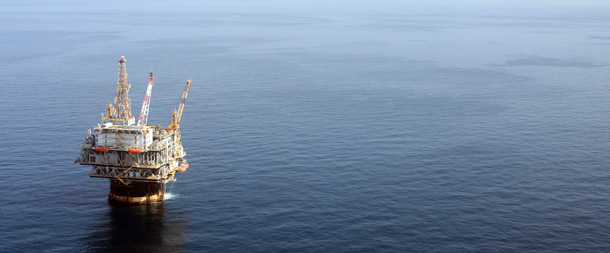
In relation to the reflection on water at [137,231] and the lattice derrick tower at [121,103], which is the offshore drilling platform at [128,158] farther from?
the reflection on water at [137,231]

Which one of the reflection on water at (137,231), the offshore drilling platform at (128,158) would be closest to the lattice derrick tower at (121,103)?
the offshore drilling platform at (128,158)

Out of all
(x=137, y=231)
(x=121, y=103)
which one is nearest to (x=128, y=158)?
(x=121, y=103)

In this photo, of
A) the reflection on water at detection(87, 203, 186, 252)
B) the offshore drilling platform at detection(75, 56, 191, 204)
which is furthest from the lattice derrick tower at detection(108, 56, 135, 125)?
the reflection on water at detection(87, 203, 186, 252)

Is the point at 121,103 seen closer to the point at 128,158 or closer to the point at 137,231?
the point at 128,158

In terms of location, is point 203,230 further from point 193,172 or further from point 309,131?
point 309,131

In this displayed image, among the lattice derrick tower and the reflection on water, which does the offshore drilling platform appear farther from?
the reflection on water

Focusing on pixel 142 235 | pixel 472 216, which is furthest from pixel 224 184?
pixel 472 216
